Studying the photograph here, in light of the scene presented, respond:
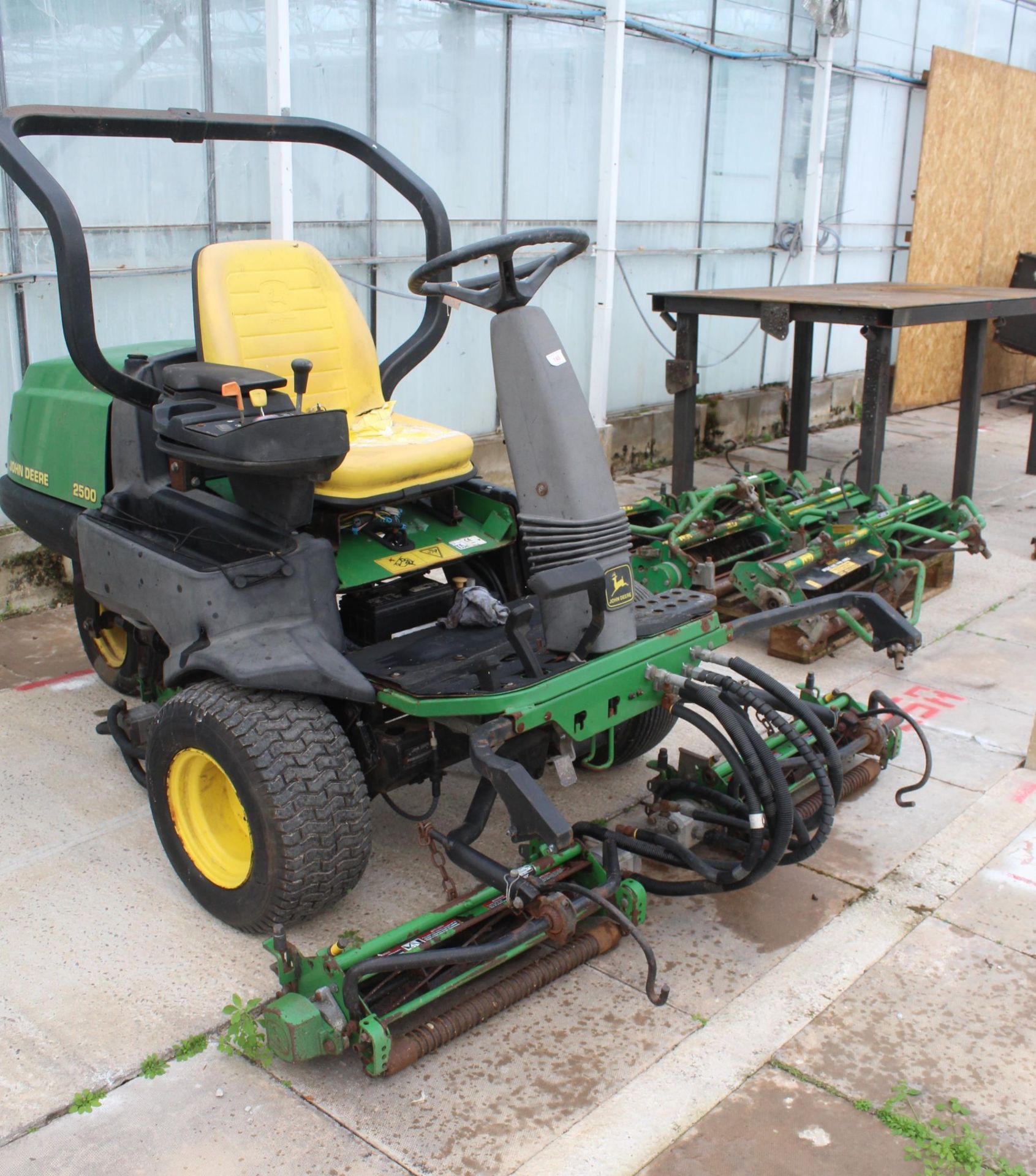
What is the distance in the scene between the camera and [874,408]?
22.0ft

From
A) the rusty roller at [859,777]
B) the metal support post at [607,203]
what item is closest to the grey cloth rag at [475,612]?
the rusty roller at [859,777]

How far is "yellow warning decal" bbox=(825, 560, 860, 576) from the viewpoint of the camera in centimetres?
538

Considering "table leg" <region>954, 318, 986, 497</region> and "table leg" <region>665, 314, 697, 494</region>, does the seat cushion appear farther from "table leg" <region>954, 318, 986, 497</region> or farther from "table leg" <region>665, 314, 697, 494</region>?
"table leg" <region>954, 318, 986, 497</region>

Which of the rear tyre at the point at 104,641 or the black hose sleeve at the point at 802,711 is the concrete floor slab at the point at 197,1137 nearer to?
the black hose sleeve at the point at 802,711


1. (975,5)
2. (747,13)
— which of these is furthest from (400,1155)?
(975,5)

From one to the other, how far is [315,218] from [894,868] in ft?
14.8

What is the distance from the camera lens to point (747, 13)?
891 cm

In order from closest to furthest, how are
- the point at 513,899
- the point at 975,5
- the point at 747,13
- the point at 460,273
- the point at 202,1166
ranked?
the point at 202,1166 < the point at 513,899 < the point at 460,273 < the point at 747,13 < the point at 975,5

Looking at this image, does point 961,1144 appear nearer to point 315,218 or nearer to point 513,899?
point 513,899

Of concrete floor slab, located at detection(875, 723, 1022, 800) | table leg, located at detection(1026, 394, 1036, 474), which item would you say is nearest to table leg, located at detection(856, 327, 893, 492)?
concrete floor slab, located at detection(875, 723, 1022, 800)

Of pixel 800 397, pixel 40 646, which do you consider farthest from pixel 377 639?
pixel 800 397

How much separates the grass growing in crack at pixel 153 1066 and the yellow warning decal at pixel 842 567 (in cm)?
353

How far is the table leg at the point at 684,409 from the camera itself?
7.42 meters

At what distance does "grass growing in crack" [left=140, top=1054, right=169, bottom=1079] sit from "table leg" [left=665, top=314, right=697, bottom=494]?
5183mm
